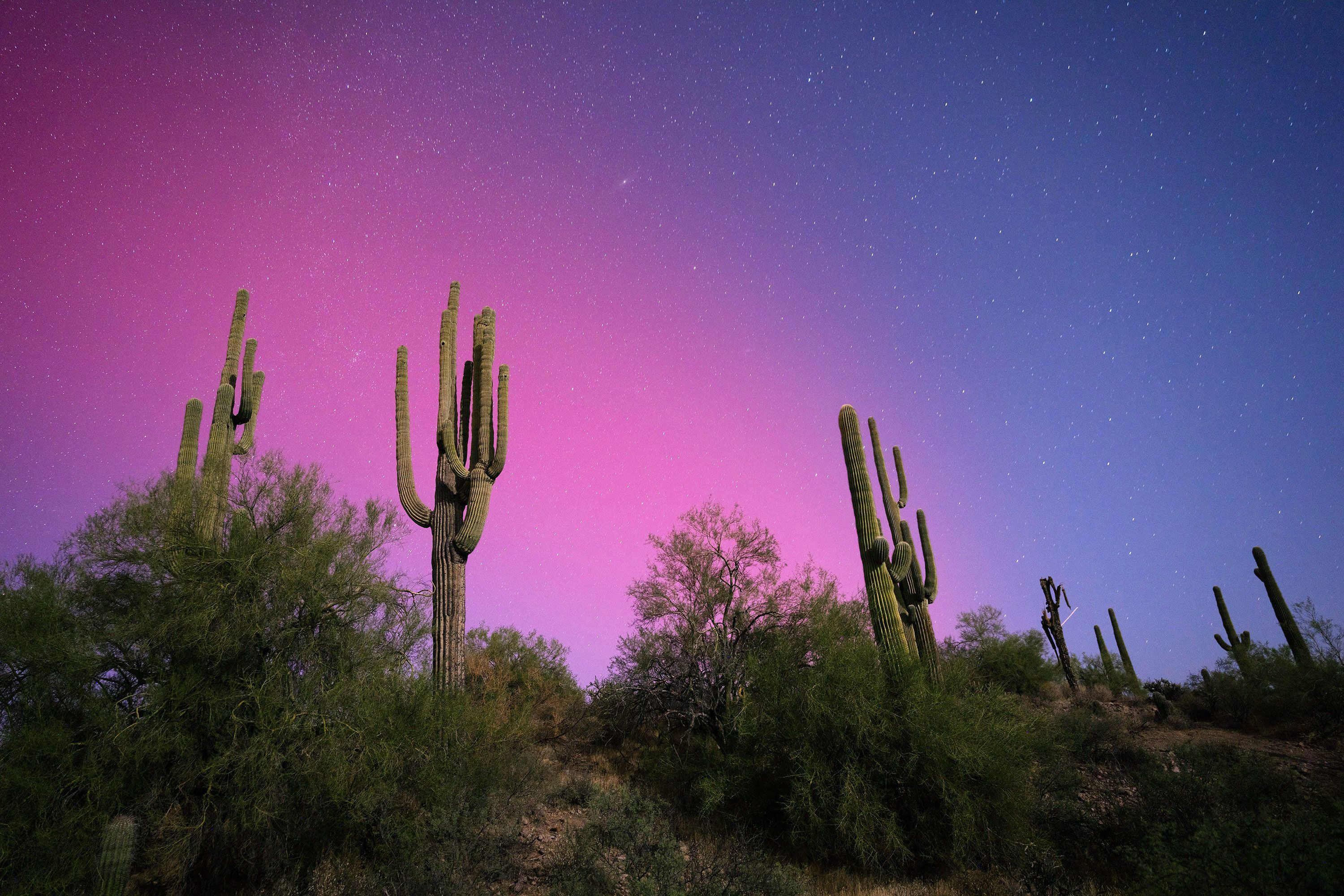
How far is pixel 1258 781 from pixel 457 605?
13.8m

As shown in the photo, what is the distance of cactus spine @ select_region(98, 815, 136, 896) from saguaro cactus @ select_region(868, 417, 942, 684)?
12.3 m

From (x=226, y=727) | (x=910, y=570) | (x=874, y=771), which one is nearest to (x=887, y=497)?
(x=910, y=570)

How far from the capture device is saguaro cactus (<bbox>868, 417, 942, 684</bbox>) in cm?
1498

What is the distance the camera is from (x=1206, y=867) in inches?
302

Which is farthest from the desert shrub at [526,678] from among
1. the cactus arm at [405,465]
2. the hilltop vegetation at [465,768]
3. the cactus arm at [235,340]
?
the cactus arm at [235,340]

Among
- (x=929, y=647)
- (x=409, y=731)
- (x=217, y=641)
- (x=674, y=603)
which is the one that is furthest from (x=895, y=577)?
(x=217, y=641)

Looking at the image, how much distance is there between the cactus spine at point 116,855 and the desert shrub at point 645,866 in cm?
521

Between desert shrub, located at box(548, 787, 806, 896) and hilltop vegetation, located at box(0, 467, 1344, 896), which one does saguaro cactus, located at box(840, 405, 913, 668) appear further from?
desert shrub, located at box(548, 787, 806, 896)

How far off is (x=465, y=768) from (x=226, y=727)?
11.0 feet

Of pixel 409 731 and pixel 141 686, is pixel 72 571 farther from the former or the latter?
pixel 409 731

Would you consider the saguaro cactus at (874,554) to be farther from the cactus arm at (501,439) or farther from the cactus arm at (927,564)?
the cactus arm at (501,439)

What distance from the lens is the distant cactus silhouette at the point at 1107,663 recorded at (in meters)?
23.4

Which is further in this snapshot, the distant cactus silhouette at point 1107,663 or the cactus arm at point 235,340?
the distant cactus silhouette at point 1107,663

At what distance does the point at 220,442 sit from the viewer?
12680 millimetres
